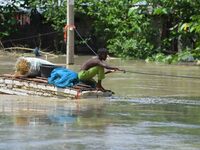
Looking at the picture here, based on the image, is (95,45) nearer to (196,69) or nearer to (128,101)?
(196,69)

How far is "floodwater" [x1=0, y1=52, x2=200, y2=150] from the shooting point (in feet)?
27.8

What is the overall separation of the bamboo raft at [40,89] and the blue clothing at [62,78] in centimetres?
11

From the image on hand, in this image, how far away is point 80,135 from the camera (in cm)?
909

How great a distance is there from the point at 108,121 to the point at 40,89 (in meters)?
4.43

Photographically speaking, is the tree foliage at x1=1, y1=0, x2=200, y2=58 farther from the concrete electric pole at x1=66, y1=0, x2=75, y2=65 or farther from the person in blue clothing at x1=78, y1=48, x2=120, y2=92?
the person in blue clothing at x1=78, y1=48, x2=120, y2=92

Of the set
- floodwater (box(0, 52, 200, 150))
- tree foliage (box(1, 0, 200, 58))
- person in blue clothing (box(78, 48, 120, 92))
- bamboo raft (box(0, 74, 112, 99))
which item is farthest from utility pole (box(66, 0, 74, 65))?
person in blue clothing (box(78, 48, 120, 92))

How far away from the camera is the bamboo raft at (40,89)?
13.9 meters

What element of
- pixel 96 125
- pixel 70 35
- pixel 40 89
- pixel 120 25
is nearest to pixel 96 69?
pixel 40 89

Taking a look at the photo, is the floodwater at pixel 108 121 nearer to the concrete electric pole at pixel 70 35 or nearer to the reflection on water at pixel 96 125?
the reflection on water at pixel 96 125

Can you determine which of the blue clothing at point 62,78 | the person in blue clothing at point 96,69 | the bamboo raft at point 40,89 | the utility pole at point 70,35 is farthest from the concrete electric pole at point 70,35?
the person in blue clothing at point 96,69

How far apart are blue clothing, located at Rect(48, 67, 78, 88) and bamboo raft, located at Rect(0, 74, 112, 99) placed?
0.11m

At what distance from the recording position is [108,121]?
34.9 feet

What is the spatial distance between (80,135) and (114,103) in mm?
4356

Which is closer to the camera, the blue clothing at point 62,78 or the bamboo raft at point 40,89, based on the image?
the bamboo raft at point 40,89
